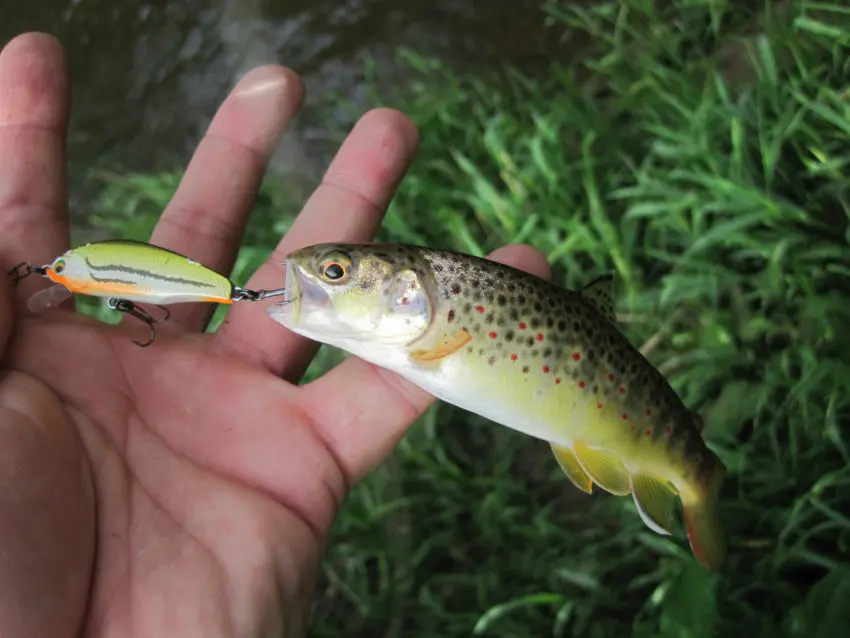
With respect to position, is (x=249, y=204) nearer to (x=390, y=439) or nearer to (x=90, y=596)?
(x=390, y=439)

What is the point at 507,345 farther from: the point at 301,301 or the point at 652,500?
the point at 652,500

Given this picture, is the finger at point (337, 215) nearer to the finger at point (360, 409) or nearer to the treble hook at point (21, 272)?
the finger at point (360, 409)

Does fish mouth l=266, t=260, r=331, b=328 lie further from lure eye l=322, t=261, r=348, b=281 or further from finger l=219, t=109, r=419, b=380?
finger l=219, t=109, r=419, b=380

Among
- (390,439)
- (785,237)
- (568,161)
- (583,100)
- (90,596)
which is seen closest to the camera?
(90,596)

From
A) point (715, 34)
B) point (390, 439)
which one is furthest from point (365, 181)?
point (715, 34)

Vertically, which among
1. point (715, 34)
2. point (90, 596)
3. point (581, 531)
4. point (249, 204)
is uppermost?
point (715, 34)

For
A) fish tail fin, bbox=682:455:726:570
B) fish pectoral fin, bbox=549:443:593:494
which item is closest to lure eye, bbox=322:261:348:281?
fish pectoral fin, bbox=549:443:593:494
